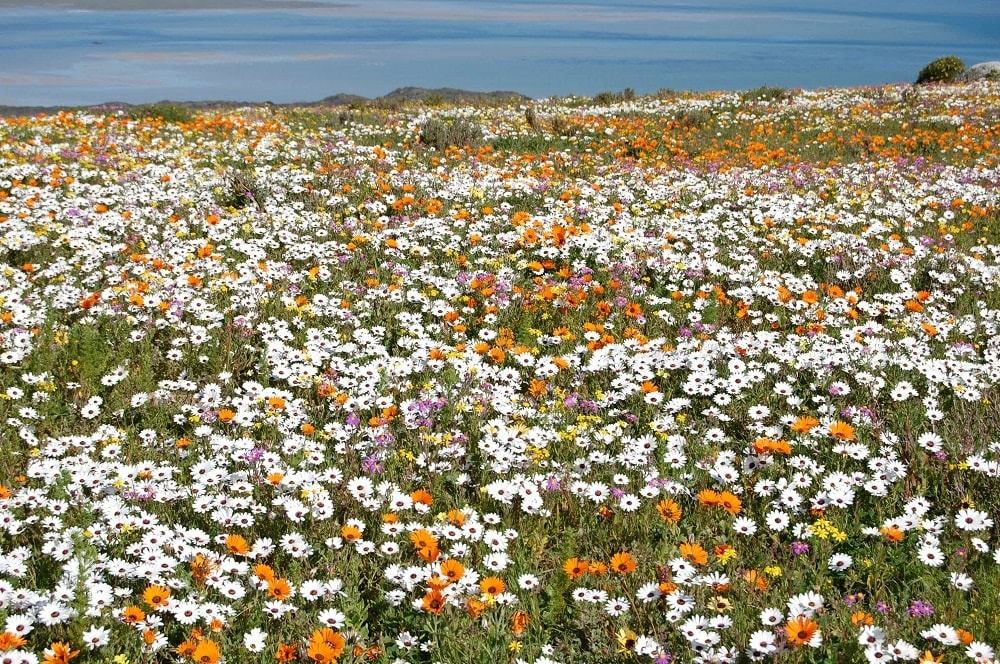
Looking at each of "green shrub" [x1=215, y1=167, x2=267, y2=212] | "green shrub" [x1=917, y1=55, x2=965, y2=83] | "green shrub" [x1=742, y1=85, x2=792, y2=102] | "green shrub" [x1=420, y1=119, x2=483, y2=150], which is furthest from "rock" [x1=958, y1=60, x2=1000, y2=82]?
"green shrub" [x1=215, y1=167, x2=267, y2=212]

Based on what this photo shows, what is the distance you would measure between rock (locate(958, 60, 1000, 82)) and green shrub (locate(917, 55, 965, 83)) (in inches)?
20.4

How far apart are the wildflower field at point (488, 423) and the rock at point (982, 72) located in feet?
101

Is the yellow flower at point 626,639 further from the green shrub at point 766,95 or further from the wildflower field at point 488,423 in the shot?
the green shrub at point 766,95

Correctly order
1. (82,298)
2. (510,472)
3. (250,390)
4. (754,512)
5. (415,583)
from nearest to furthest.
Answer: (415,583) → (754,512) → (510,472) → (250,390) → (82,298)

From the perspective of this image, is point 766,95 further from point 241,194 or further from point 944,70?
point 241,194

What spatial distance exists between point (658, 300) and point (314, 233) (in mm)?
4847

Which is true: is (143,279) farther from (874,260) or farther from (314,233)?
(874,260)

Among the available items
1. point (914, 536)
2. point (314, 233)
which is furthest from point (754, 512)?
point (314, 233)

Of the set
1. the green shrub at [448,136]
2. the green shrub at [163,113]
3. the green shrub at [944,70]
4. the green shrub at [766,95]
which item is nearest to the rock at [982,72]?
the green shrub at [944,70]

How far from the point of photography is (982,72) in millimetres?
39750

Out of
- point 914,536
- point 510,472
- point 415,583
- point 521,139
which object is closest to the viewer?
point 415,583

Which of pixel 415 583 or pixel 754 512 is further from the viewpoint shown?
pixel 754 512

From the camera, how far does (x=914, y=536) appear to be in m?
4.75

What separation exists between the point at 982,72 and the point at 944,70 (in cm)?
359
